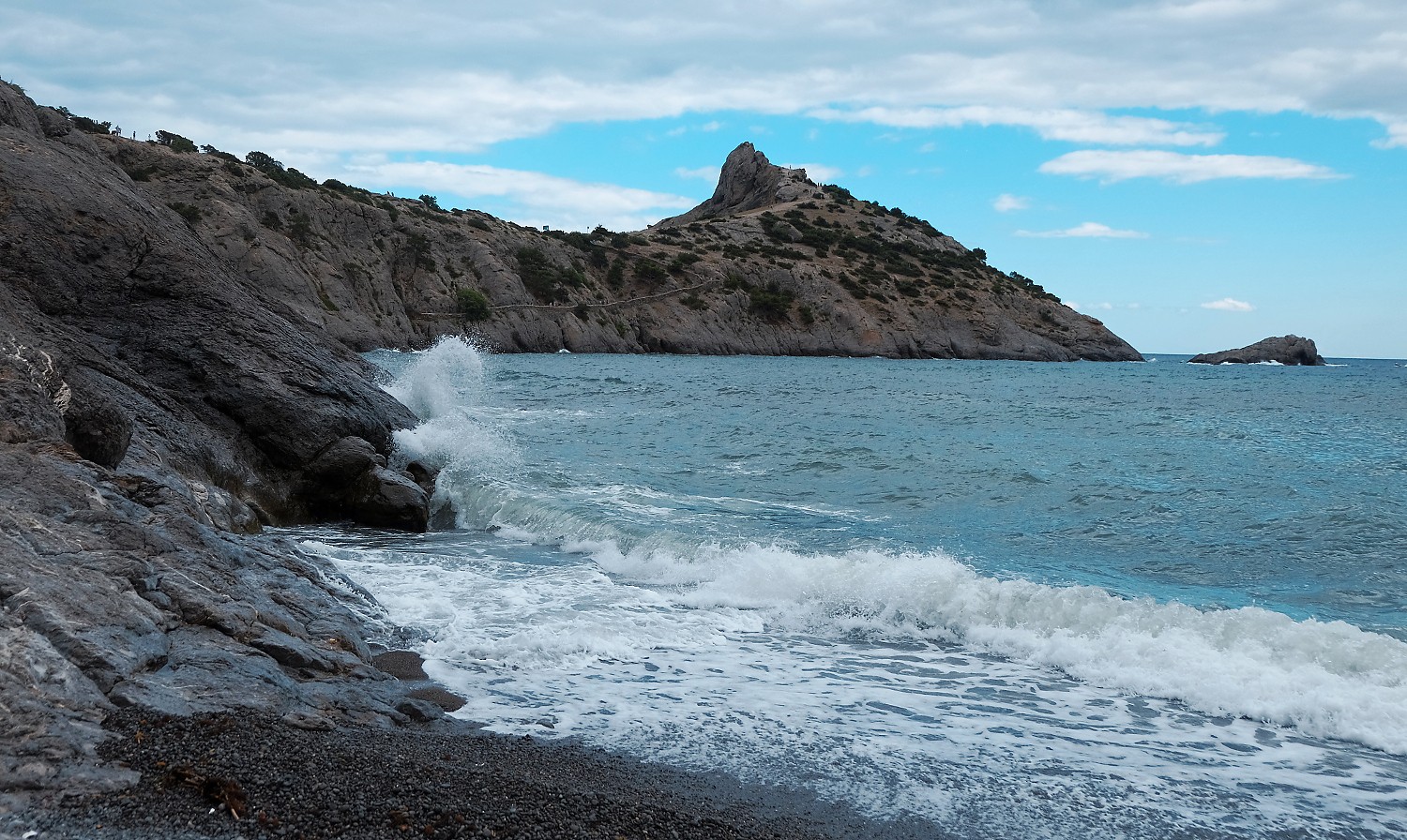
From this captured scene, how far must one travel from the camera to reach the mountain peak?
138250 mm

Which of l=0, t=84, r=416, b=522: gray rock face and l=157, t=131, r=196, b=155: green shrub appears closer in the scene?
l=0, t=84, r=416, b=522: gray rock face

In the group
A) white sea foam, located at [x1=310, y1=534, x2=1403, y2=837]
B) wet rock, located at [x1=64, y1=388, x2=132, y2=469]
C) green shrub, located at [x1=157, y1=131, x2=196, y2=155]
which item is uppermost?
green shrub, located at [x1=157, y1=131, x2=196, y2=155]

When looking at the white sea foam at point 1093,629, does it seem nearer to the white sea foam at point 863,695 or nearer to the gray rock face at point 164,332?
the white sea foam at point 863,695

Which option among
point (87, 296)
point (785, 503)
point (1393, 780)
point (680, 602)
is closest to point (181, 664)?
point (680, 602)

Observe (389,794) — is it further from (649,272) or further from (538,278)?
(649,272)

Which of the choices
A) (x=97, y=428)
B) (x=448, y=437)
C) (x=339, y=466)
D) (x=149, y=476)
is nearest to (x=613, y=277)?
(x=448, y=437)

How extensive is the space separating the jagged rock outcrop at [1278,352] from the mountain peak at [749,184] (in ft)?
188

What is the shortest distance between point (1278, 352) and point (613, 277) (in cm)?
7522

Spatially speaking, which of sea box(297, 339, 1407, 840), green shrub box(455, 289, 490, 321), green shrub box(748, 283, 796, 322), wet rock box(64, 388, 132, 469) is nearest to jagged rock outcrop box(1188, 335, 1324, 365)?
green shrub box(748, 283, 796, 322)

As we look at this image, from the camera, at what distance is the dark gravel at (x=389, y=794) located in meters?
4.39

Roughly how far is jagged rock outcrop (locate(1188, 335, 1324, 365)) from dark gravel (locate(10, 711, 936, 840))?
12184cm

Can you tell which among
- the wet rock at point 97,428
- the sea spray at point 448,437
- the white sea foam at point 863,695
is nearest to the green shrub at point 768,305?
the sea spray at point 448,437

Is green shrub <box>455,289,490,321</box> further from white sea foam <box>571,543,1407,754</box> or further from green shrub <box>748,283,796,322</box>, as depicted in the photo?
white sea foam <box>571,543,1407,754</box>

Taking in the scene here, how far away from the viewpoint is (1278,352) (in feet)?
363
